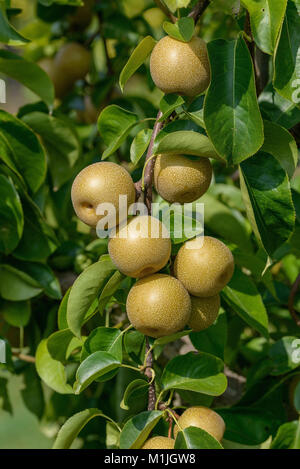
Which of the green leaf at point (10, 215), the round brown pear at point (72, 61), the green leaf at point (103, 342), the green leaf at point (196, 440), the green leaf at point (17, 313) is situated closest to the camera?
the green leaf at point (196, 440)

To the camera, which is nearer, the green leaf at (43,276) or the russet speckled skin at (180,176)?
the russet speckled skin at (180,176)

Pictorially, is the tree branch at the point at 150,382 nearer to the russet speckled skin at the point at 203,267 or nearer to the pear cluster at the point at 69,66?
the russet speckled skin at the point at 203,267

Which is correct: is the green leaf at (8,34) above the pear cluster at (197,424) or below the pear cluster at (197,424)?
above

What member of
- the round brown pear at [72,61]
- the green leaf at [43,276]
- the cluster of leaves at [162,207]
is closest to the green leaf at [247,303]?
the cluster of leaves at [162,207]

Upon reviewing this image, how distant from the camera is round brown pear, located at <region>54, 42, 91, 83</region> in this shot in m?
1.61

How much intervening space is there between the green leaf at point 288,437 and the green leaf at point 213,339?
0.21m

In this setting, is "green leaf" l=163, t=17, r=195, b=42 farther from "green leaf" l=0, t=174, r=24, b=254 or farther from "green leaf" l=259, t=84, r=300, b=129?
"green leaf" l=0, t=174, r=24, b=254

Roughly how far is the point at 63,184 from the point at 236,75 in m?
0.66

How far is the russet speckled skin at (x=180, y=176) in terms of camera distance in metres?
0.89

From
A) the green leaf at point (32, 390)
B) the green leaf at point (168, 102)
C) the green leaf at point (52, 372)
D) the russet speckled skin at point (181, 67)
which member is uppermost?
the russet speckled skin at point (181, 67)

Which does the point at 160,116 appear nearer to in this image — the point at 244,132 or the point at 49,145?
the point at 244,132

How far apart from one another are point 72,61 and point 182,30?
77 centimetres

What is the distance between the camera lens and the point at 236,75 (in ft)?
2.93

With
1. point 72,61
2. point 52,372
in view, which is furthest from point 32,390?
point 72,61
